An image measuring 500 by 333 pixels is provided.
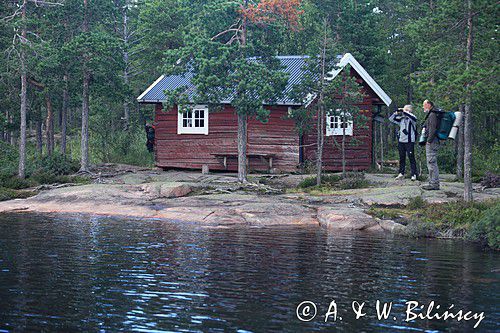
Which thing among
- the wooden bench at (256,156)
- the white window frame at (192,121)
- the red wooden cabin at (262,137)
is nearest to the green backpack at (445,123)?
the red wooden cabin at (262,137)

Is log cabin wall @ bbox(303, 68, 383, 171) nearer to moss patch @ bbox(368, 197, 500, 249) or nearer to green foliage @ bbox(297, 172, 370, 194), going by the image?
Result: green foliage @ bbox(297, 172, 370, 194)

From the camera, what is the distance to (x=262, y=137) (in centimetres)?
3003

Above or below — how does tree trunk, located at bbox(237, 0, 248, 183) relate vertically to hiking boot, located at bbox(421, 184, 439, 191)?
above

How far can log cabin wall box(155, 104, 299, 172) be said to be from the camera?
97.6 feet

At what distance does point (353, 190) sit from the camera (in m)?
22.7

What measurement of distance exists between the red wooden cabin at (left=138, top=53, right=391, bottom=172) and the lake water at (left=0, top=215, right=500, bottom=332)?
1240 cm

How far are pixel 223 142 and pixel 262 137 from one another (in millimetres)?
1796

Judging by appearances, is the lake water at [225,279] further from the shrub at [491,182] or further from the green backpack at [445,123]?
the shrub at [491,182]

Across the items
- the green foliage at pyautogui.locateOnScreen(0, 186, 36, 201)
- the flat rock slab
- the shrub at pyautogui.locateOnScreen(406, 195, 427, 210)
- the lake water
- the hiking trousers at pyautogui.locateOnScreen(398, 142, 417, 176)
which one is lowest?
the lake water

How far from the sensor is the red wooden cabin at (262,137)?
29688mm

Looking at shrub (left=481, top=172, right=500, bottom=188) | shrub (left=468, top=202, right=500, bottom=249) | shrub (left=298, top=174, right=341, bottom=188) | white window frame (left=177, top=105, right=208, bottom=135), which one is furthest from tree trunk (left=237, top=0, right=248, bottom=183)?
shrub (left=468, top=202, right=500, bottom=249)

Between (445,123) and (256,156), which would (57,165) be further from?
(445,123)

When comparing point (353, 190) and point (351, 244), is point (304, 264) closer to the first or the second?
point (351, 244)

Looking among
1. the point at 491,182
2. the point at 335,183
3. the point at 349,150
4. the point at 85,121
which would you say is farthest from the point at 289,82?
the point at 491,182
